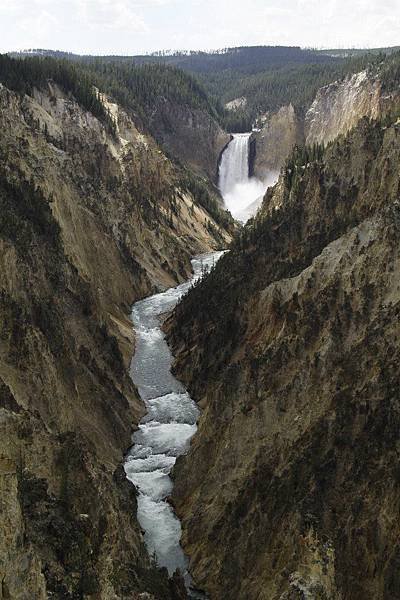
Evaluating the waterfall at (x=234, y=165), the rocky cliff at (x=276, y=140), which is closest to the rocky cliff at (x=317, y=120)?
the rocky cliff at (x=276, y=140)

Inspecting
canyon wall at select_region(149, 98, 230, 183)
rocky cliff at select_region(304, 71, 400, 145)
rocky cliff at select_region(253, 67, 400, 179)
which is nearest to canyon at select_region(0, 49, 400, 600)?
rocky cliff at select_region(304, 71, 400, 145)

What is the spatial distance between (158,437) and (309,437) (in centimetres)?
1109

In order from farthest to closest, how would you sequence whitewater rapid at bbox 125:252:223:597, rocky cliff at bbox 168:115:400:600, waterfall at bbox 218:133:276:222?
waterfall at bbox 218:133:276:222, whitewater rapid at bbox 125:252:223:597, rocky cliff at bbox 168:115:400:600

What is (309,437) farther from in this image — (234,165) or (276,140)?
(276,140)

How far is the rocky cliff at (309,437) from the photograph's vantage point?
16.7 m

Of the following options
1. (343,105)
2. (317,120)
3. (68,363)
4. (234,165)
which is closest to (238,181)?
(234,165)

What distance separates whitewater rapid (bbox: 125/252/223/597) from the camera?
22.5 m

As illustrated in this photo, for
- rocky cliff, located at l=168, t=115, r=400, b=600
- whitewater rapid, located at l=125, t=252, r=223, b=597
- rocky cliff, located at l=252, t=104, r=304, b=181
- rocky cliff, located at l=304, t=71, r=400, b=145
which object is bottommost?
whitewater rapid, located at l=125, t=252, r=223, b=597

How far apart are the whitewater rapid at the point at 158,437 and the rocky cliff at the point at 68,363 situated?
2.68 ft

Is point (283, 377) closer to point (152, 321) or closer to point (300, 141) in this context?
point (152, 321)

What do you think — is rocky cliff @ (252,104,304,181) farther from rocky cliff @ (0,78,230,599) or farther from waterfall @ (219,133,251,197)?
rocky cliff @ (0,78,230,599)

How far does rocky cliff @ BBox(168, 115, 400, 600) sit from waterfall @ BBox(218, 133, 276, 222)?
277 feet

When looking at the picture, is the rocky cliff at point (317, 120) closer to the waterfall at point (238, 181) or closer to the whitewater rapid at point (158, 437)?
the waterfall at point (238, 181)

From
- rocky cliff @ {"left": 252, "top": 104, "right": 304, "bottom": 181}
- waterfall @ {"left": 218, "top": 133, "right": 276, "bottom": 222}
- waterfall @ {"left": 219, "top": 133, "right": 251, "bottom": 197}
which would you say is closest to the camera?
waterfall @ {"left": 218, "top": 133, "right": 276, "bottom": 222}
